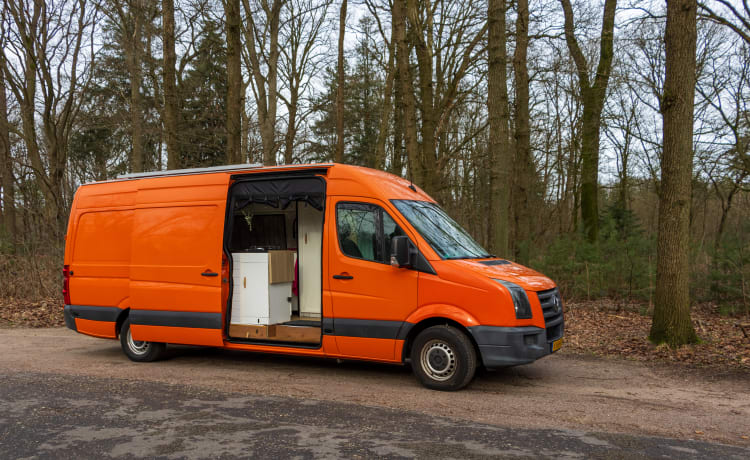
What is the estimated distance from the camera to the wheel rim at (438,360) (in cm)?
663

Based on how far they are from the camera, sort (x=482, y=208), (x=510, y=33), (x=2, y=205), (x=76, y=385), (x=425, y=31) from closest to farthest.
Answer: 1. (x=76, y=385)
2. (x=510, y=33)
3. (x=425, y=31)
4. (x=2, y=205)
5. (x=482, y=208)

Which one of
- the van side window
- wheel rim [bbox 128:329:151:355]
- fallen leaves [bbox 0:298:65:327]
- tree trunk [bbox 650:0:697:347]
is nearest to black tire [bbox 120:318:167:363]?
wheel rim [bbox 128:329:151:355]

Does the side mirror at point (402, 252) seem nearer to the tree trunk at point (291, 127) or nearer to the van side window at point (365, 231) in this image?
the van side window at point (365, 231)

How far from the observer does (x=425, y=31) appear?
19.0 metres

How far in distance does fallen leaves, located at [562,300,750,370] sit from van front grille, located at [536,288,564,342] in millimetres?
2273

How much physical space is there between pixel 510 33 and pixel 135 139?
13095mm

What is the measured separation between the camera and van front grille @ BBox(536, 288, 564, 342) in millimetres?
6766

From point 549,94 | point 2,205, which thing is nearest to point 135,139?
point 2,205

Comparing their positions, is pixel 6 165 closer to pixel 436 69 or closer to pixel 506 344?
pixel 436 69

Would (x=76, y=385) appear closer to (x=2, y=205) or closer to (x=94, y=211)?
(x=94, y=211)

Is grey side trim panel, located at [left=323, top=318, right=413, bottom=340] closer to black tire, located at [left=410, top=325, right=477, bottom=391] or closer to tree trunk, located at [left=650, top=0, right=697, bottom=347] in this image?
black tire, located at [left=410, top=325, right=477, bottom=391]

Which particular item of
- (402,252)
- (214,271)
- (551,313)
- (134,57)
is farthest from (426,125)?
(134,57)

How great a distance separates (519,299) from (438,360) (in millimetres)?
1167

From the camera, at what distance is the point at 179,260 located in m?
8.30
